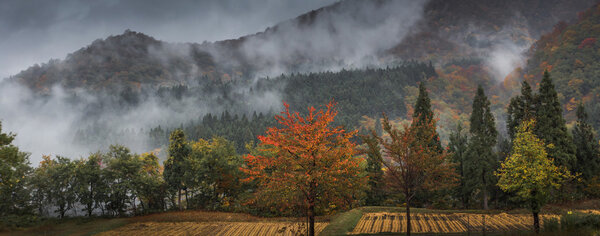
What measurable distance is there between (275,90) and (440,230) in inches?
6843

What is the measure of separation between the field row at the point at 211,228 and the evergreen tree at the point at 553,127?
2561 cm

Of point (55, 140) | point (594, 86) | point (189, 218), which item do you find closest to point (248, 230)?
point (189, 218)

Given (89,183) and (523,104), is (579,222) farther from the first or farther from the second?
(89,183)

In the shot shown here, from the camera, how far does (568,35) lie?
144000 millimetres

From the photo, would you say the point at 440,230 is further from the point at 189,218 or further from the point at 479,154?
the point at 189,218

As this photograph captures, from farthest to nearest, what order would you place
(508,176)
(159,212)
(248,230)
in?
1. (159,212)
2. (248,230)
3. (508,176)

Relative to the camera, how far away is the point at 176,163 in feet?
120

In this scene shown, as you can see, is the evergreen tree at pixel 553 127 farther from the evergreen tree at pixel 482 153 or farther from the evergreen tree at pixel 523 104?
the evergreen tree at pixel 482 153

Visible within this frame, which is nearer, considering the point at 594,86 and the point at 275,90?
the point at 594,86

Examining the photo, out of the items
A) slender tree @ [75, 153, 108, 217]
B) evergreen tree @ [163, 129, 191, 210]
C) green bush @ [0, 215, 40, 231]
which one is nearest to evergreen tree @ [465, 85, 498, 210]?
evergreen tree @ [163, 129, 191, 210]

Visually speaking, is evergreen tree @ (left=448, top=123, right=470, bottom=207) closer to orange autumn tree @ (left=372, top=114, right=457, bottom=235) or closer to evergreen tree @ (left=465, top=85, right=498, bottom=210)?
evergreen tree @ (left=465, top=85, right=498, bottom=210)

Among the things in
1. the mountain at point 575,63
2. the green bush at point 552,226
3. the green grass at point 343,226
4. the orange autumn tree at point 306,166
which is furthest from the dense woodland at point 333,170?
the mountain at point 575,63

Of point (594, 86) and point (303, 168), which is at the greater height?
point (594, 86)

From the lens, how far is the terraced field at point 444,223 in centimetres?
1980
